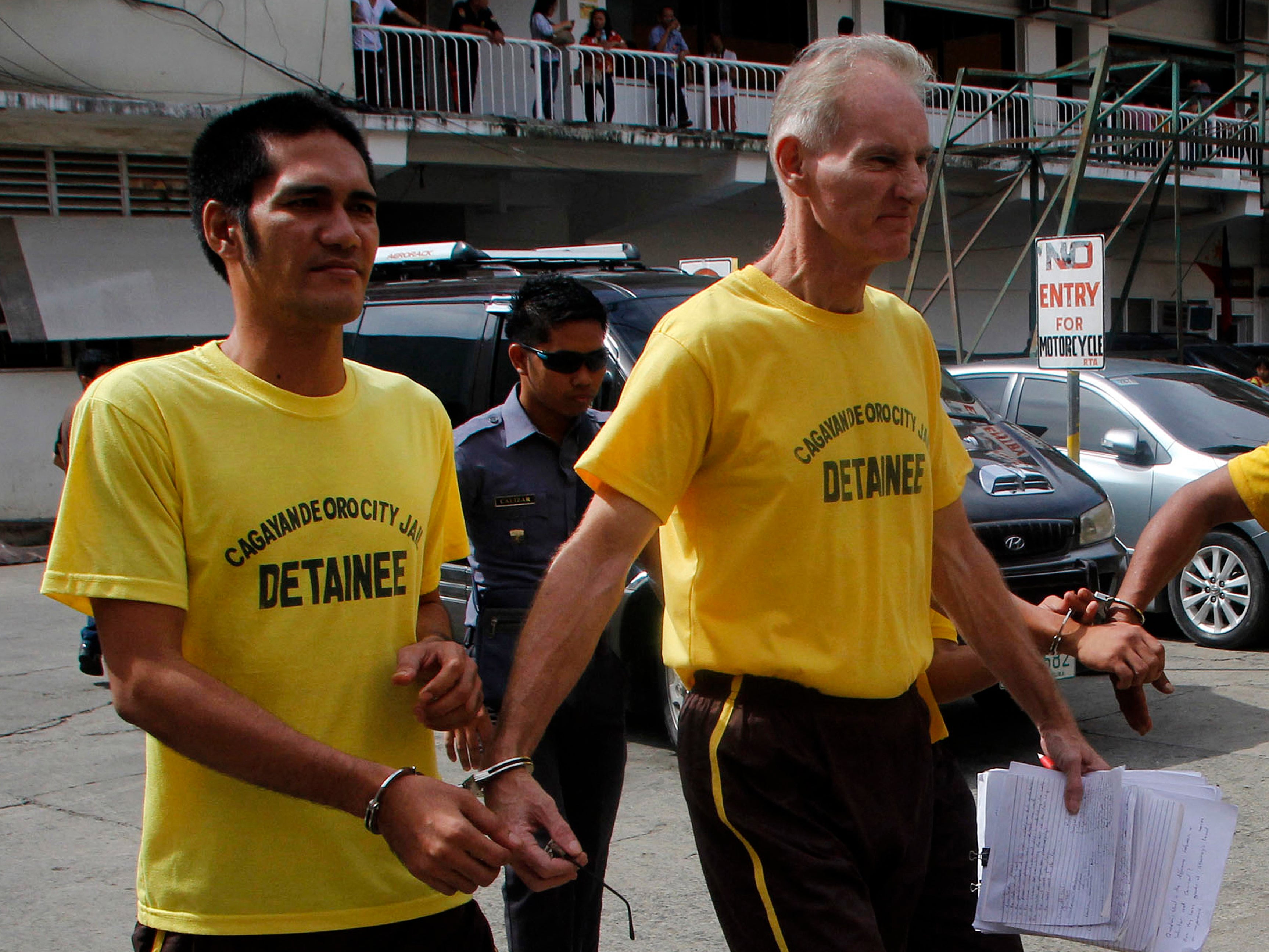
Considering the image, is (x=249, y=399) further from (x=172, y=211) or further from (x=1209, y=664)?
(x=172, y=211)

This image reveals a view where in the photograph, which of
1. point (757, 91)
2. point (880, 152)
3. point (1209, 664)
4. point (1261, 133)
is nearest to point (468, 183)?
point (757, 91)

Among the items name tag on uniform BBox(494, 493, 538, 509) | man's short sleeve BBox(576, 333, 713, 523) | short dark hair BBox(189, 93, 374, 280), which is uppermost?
short dark hair BBox(189, 93, 374, 280)

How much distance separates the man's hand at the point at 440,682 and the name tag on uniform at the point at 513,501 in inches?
71.3

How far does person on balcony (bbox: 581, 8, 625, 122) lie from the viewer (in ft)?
55.5

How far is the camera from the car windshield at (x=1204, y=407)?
8.72 meters

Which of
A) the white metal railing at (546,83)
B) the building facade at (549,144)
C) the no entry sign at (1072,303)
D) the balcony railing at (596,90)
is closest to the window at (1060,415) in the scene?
the no entry sign at (1072,303)

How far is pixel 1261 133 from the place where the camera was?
1803 cm

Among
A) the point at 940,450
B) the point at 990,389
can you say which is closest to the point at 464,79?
the point at 990,389

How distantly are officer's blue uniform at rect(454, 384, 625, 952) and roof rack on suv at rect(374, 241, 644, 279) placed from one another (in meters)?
3.65

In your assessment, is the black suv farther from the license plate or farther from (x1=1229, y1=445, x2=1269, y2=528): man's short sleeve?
(x1=1229, y1=445, x2=1269, y2=528): man's short sleeve

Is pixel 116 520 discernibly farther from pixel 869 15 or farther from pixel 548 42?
pixel 869 15

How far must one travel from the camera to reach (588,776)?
363cm

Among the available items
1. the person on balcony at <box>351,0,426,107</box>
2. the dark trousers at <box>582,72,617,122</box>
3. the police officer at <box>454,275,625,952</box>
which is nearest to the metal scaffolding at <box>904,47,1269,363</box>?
the dark trousers at <box>582,72,617,122</box>

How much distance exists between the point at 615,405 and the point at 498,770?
→ 3.84 meters
